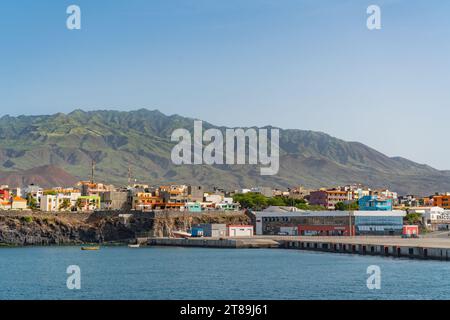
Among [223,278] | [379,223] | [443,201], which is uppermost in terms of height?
[443,201]

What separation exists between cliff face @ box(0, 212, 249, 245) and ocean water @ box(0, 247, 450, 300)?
35352 mm

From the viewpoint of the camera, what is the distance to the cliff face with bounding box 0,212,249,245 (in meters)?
117

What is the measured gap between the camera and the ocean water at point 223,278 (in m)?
47.6

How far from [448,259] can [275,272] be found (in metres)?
20.9

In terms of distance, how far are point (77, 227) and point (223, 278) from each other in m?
67.3

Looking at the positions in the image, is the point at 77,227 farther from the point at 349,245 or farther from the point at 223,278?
the point at 223,278

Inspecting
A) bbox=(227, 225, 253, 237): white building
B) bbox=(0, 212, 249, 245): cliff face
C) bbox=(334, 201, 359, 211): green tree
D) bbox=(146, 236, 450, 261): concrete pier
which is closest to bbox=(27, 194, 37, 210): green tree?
bbox=(0, 212, 249, 245): cliff face

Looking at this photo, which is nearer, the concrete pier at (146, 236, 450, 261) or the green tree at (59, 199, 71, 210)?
the concrete pier at (146, 236, 450, 261)

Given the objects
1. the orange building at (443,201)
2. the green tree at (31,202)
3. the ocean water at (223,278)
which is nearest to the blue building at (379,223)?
the ocean water at (223,278)

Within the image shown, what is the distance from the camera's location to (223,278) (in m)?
57.3

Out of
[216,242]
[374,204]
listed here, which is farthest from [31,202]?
[374,204]

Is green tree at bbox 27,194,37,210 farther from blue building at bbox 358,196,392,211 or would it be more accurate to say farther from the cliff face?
blue building at bbox 358,196,392,211

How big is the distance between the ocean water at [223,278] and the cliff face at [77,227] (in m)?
35.4

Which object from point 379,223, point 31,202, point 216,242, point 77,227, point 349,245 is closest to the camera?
point 349,245
